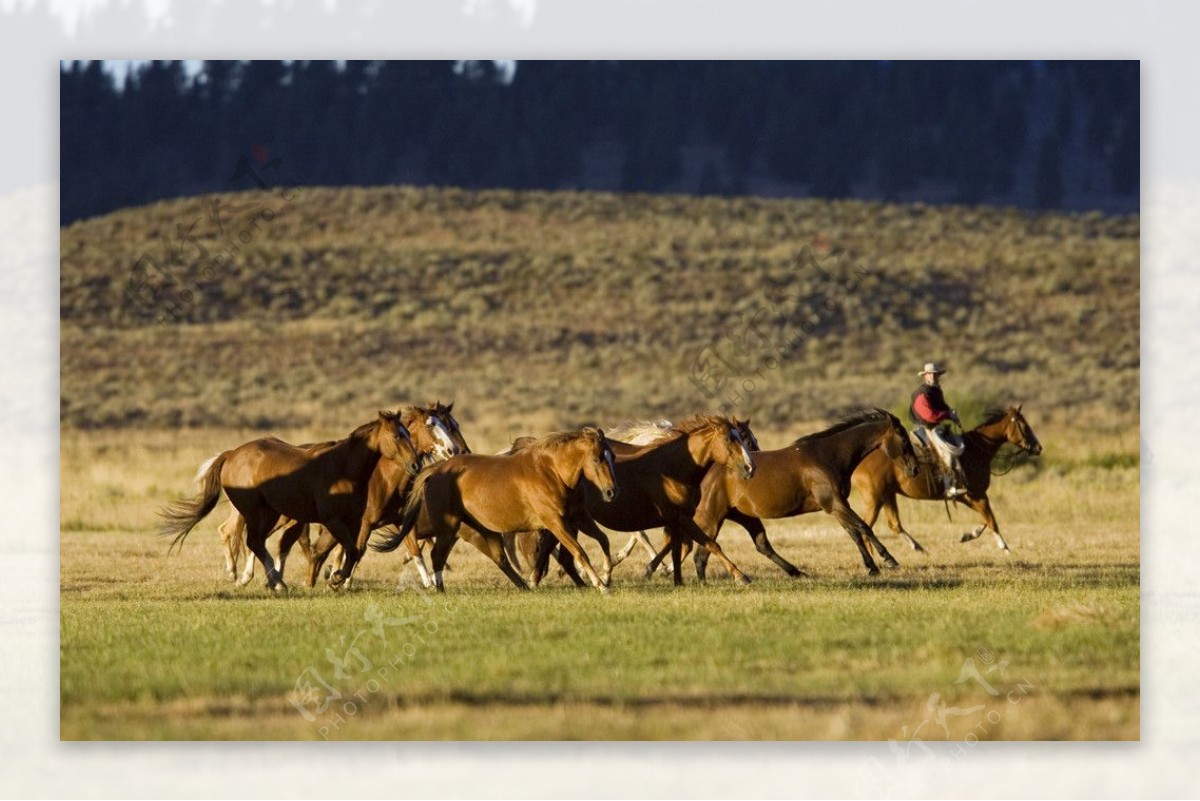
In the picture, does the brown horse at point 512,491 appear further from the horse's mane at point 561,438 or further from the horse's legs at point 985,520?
the horse's legs at point 985,520

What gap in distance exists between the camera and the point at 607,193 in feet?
275

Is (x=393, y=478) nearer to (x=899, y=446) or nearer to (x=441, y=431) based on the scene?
(x=441, y=431)

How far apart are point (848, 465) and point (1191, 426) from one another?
22.3m

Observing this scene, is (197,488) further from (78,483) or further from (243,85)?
(243,85)

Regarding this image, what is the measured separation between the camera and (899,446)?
18016mm

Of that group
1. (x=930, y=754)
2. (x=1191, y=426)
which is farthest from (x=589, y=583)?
(x=1191, y=426)

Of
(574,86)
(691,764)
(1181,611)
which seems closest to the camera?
(691,764)

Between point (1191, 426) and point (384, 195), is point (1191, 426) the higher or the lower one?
the lower one

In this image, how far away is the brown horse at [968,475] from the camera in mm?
20172

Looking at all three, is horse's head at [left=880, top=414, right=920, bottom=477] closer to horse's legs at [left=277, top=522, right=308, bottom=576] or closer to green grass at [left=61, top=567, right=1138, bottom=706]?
green grass at [left=61, top=567, right=1138, bottom=706]

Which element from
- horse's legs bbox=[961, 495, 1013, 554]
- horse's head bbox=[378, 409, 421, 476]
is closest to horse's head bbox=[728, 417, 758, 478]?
horse's head bbox=[378, 409, 421, 476]

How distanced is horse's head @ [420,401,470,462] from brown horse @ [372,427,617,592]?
22 cm

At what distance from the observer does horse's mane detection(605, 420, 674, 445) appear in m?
18.5

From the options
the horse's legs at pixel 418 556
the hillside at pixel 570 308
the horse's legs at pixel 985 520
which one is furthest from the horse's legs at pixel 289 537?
the hillside at pixel 570 308
